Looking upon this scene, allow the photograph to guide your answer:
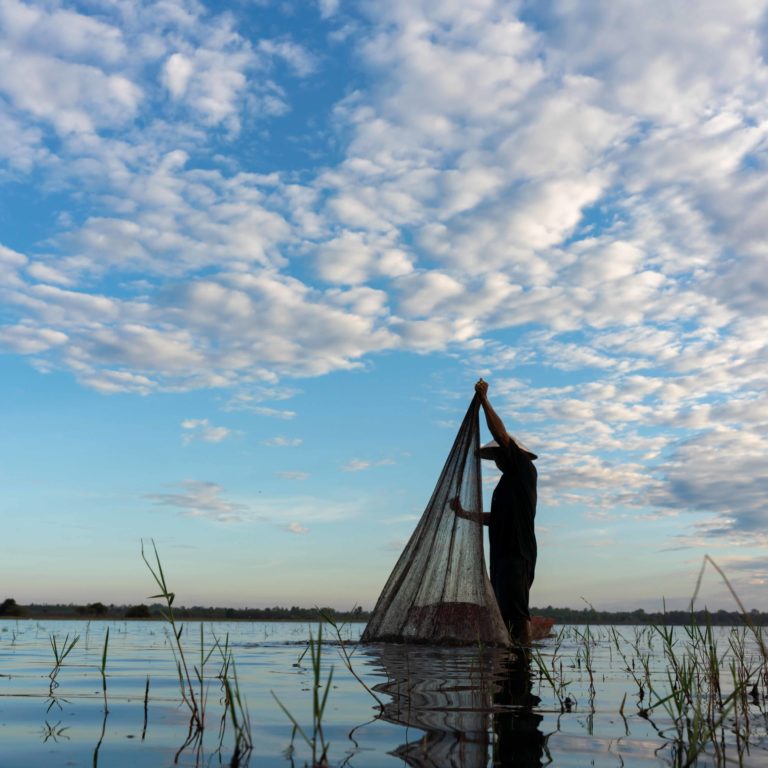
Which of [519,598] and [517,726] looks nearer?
[517,726]

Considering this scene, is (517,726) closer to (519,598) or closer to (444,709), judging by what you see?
(444,709)

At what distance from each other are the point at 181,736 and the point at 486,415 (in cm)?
706

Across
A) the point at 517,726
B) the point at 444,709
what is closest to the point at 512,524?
the point at 444,709

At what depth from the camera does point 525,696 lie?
519 centimetres

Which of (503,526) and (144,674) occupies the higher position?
(503,526)

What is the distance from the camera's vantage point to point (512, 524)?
10203 mm

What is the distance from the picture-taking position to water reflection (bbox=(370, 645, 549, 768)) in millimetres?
3162

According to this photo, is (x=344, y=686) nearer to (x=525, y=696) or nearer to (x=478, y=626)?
(x=525, y=696)

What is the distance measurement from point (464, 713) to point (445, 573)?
6410 millimetres

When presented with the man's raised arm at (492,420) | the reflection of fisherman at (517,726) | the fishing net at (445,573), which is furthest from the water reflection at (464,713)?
the man's raised arm at (492,420)

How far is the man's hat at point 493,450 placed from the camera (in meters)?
10.3

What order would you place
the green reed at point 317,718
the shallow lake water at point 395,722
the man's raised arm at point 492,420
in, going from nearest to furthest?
the green reed at point 317,718 < the shallow lake water at point 395,722 < the man's raised arm at point 492,420

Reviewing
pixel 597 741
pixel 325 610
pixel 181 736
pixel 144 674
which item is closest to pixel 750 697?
pixel 597 741

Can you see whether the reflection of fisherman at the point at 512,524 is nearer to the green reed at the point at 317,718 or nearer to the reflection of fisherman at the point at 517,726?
the reflection of fisherman at the point at 517,726
